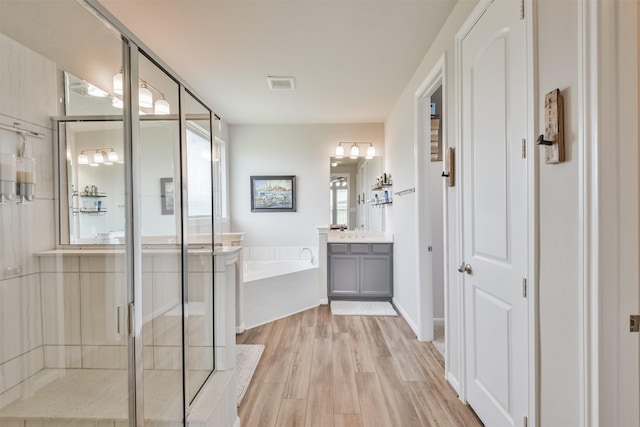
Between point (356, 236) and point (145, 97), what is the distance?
3.56 m

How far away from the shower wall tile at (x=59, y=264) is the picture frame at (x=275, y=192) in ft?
10.4

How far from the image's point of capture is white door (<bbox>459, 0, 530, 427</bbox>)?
1.38 metres

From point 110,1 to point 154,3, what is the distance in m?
0.26

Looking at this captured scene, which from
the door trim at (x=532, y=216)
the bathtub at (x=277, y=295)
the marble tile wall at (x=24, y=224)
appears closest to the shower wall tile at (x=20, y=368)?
the marble tile wall at (x=24, y=224)

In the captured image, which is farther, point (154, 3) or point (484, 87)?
point (154, 3)

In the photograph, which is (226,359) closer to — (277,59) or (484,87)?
(484,87)

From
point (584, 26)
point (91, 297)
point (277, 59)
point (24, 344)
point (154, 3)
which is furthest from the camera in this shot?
point (277, 59)

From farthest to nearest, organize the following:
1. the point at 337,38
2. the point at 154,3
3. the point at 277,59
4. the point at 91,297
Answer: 1. the point at 277,59
2. the point at 337,38
3. the point at 154,3
4. the point at 91,297

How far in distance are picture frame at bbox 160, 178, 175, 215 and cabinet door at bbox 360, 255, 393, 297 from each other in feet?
9.63

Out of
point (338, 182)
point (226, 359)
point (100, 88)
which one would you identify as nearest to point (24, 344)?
point (226, 359)

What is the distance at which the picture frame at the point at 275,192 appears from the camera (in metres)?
4.72

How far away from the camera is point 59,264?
158cm

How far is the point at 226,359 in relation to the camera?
175 cm

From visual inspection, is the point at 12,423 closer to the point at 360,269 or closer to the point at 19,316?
the point at 19,316
